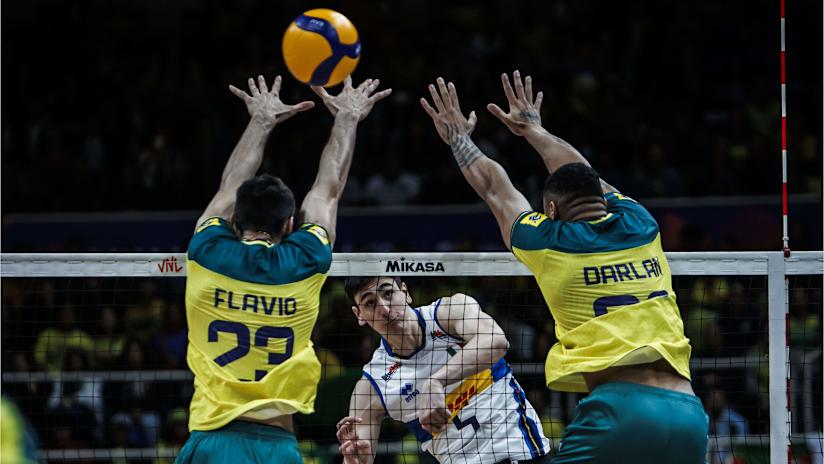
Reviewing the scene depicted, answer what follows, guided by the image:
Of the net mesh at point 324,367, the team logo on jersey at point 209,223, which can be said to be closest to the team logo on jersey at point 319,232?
the team logo on jersey at point 209,223

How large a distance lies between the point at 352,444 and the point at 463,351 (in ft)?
3.07

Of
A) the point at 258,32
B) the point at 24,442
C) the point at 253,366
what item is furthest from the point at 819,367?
the point at 258,32

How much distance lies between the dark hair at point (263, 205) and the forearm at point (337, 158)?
0.48m

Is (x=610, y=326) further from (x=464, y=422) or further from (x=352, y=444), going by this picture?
(x=352, y=444)

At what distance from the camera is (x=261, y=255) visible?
6.16 m

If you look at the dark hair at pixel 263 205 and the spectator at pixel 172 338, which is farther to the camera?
the spectator at pixel 172 338

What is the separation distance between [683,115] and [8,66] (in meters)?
10.4

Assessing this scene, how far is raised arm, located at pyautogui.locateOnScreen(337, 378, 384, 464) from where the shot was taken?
24.3 ft

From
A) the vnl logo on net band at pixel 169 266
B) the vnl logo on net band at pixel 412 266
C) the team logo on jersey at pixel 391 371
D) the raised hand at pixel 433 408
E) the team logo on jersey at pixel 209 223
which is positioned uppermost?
the team logo on jersey at pixel 209 223

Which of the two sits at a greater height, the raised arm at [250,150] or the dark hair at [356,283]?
the raised arm at [250,150]

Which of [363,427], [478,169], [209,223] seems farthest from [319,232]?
[363,427]

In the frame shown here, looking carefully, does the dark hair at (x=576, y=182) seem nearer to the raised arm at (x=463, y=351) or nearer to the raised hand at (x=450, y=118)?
the raised hand at (x=450, y=118)

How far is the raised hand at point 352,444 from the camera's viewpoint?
287 inches

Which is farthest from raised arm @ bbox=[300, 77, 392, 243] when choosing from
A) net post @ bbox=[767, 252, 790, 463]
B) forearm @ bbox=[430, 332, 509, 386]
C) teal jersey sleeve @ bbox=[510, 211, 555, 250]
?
net post @ bbox=[767, 252, 790, 463]
